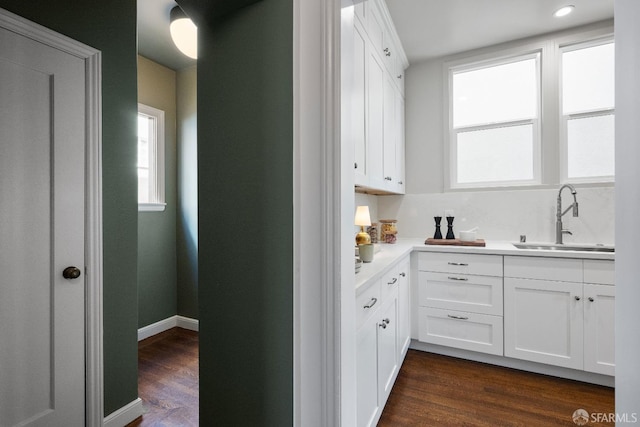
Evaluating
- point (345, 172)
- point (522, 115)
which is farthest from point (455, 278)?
point (345, 172)

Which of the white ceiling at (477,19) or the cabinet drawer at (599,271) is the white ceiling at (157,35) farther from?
the cabinet drawer at (599,271)

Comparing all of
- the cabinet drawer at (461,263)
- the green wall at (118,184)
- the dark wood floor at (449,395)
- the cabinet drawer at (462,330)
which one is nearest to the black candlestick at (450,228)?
the cabinet drawer at (461,263)

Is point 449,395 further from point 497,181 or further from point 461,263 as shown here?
point 497,181

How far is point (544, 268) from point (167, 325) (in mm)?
3475

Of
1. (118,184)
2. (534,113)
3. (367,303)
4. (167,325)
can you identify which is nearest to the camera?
(367,303)

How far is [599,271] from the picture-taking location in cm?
200

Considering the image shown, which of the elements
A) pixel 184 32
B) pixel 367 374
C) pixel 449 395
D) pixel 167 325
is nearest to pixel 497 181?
pixel 449 395

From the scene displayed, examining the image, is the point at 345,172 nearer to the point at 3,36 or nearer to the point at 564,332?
the point at 3,36

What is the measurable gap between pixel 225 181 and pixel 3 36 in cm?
123

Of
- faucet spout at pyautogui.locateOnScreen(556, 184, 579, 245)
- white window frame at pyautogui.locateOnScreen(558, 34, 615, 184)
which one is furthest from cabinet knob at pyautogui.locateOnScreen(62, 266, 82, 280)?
white window frame at pyautogui.locateOnScreen(558, 34, 615, 184)

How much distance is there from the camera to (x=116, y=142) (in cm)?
169

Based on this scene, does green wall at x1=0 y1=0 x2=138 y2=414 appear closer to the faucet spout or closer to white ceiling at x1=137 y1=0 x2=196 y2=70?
white ceiling at x1=137 y1=0 x2=196 y2=70

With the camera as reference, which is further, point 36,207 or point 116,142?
point 116,142

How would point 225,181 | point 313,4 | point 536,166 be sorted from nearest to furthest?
point 313,4 < point 225,181 < point 536,166
